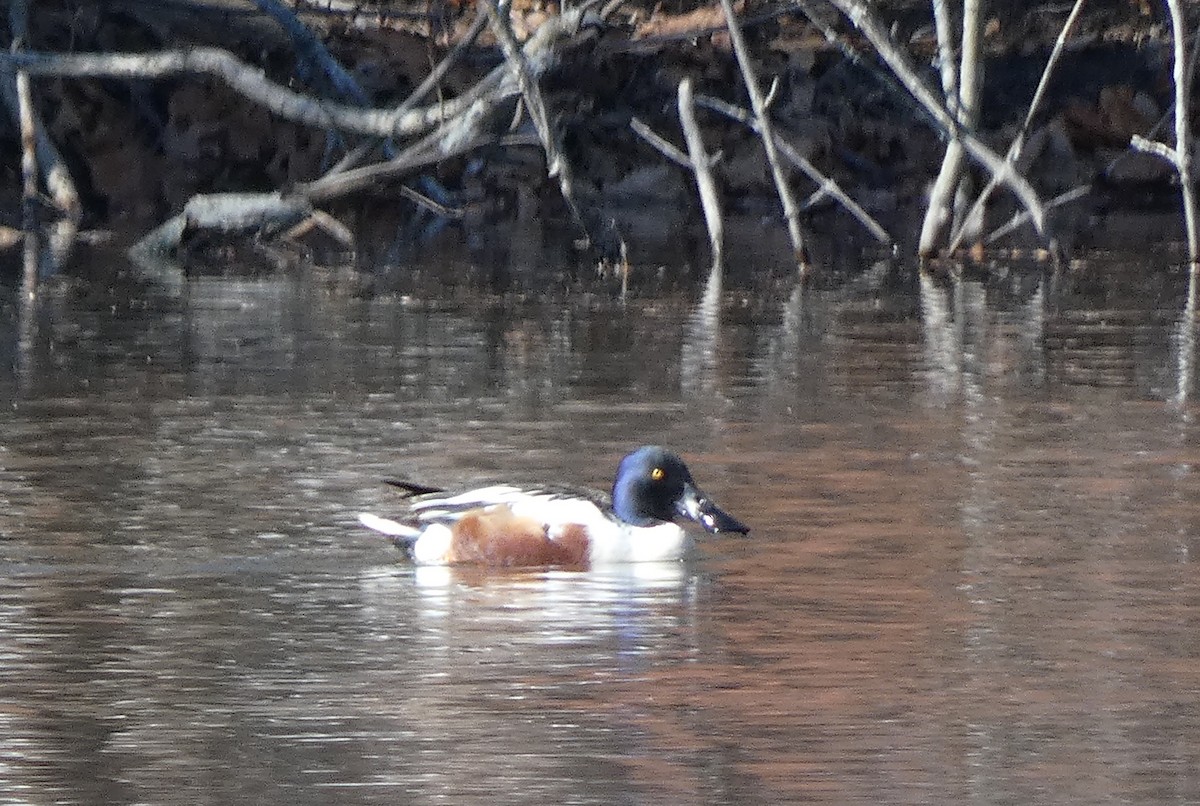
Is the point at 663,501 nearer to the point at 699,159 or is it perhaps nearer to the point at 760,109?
the point at 760,109

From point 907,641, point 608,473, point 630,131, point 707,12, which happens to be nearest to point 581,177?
point 630,131

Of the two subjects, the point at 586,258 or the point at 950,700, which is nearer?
the point at 950,700

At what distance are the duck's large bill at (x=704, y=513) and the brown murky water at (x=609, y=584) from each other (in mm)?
101

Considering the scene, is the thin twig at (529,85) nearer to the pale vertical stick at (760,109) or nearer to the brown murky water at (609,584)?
the pale vertical stick at (760,109)

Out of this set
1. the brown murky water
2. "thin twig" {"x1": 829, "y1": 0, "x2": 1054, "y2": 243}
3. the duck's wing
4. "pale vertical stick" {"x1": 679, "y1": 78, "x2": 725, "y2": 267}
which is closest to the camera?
the brown murky water

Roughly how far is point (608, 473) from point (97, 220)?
12.9m

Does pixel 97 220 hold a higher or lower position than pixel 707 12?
lower

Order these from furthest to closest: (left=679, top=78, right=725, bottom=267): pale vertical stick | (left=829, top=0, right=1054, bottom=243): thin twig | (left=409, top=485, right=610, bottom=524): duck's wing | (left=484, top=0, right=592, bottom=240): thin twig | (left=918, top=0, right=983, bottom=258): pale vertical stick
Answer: (left=679, top=78, right=725, bottom=267): pale vertical stick
(left=918, top=0, right=983, bottom=258): pale vertical stick
(left=829, top=0, right=1054, bottom=243): thin twig
(left=484, top=0, right=592, bottom=240): thin twig
(left=409, top=485, right=610, bottom=524): duck's wing

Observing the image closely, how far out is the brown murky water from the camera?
17.8ft

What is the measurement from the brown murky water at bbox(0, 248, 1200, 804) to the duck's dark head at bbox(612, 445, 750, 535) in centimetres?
15

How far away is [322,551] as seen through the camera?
7.67 m

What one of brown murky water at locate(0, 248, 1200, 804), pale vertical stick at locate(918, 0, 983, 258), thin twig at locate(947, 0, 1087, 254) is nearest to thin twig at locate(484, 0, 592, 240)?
pale vertical stick at locate(918, 0, 983, 258)

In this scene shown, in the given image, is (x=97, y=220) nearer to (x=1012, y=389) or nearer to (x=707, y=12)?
(x=707, y=12)

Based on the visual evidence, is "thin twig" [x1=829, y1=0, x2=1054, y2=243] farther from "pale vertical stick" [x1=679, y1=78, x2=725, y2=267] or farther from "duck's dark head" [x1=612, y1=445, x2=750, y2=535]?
"duck's dark head" [x1=612, y1=445, x2=750, y2=535]
